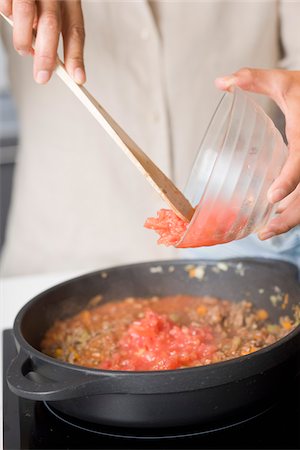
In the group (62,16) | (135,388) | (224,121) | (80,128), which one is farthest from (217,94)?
(135,388)

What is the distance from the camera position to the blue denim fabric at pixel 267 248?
1250 mm

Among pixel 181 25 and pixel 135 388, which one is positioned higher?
pixel 181 25

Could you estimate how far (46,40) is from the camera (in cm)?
105

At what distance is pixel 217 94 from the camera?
1.79 m

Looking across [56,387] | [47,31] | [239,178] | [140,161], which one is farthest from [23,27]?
[56,387]

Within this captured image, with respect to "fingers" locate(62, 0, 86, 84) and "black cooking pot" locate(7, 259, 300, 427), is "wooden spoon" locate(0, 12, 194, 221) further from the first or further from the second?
"black cooking pot" locate(7, 259, 300, 427)

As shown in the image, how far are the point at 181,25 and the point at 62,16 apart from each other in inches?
24.4

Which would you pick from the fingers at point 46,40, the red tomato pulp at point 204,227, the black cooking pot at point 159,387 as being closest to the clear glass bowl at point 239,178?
the red tomato pulp at point 204,227

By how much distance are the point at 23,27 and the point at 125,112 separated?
27.9 inches

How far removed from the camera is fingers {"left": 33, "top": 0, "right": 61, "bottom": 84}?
1.02 meters

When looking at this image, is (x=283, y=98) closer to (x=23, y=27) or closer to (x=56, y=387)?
(x=23, y=27)

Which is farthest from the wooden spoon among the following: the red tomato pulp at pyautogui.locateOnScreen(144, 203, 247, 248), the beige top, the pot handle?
the beige top

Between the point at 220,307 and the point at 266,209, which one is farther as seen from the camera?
the point at 220,307

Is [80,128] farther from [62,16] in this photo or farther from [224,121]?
[224,121]
